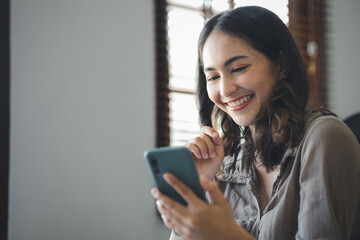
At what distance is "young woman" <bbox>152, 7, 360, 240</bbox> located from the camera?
3.38 ft

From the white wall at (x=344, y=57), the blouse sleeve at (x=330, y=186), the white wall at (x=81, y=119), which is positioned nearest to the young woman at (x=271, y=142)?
the blouse sleeve at (x=330, y=186)

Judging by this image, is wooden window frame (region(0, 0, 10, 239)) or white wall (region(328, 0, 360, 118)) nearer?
wooden window frame (region(0, 0, 10, 239))

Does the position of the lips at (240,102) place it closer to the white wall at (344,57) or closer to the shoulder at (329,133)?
the shoulder at (329,133)

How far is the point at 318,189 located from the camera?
1.02 m

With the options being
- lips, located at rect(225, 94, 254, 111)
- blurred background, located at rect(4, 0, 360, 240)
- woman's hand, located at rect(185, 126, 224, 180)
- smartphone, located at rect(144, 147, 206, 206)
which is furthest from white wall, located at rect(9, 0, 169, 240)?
smartphone, located at rect(144, 147, 206, 206)

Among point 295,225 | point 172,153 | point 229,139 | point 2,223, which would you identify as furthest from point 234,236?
point 2,223

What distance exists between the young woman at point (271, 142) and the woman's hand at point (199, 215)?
0.03m

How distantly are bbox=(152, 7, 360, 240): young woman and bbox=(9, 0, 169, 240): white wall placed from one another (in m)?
0.91

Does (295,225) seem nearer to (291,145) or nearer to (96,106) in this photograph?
(291,145)

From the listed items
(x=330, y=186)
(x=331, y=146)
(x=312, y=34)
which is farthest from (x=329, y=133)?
(x=312, y=34)

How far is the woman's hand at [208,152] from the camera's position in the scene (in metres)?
1.32

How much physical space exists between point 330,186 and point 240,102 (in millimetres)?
419

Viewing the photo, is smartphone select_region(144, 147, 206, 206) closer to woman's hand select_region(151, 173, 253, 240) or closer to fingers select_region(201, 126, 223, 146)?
woman's hand select_region(151, 173, 253, 240)

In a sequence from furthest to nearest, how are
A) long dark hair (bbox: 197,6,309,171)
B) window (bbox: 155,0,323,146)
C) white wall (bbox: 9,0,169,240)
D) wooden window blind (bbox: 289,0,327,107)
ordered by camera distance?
wooden window blind (bbox: 289,0,327,107) → window (bbox: 155,0,323,146) → white wall (bbox: 9,0,169,240) → long dark hair (bbox: 197,6,309,171)
